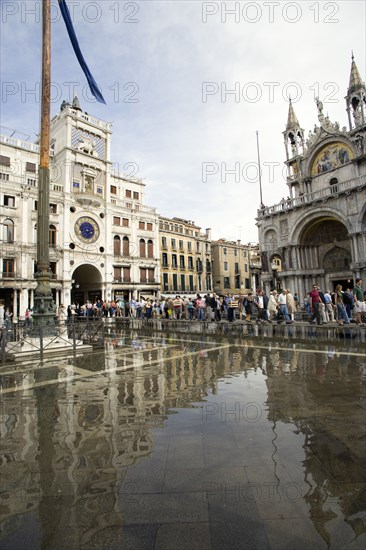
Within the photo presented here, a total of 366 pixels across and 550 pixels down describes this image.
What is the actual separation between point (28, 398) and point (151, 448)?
3190 mm

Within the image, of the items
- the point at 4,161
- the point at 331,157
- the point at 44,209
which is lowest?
the point at 44,209

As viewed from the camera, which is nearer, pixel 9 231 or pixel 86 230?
pixel 9 231

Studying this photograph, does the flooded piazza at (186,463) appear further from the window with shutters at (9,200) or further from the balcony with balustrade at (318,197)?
the window with shutters at (9,200)

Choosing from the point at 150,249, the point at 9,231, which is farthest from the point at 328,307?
the point at 150,249

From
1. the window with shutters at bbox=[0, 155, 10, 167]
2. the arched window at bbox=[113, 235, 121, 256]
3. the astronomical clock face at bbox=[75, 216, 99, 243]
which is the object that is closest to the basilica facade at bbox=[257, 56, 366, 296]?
the arched window at bbox=[113, 235, 121, 256]

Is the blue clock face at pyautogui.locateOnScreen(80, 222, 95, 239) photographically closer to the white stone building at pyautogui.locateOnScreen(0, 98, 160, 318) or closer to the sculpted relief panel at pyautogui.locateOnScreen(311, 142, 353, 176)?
the white stone building at pyautogui.locateOnScreen(0, 98, 160, 318)

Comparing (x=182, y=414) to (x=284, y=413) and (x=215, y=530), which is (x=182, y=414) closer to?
(x=284, y=413)

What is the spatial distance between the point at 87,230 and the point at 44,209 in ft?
86.6

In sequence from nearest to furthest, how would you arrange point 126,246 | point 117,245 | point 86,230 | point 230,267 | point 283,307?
point 283,307 < point 86,230 < point 117,245 < point 126,246 < point 230,267

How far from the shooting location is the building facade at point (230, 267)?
183 feet

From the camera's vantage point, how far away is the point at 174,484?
277 cm

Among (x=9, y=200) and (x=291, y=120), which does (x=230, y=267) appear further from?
(x=9, y=200)

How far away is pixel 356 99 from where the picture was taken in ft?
88.6

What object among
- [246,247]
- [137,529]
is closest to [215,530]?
[137,529]
